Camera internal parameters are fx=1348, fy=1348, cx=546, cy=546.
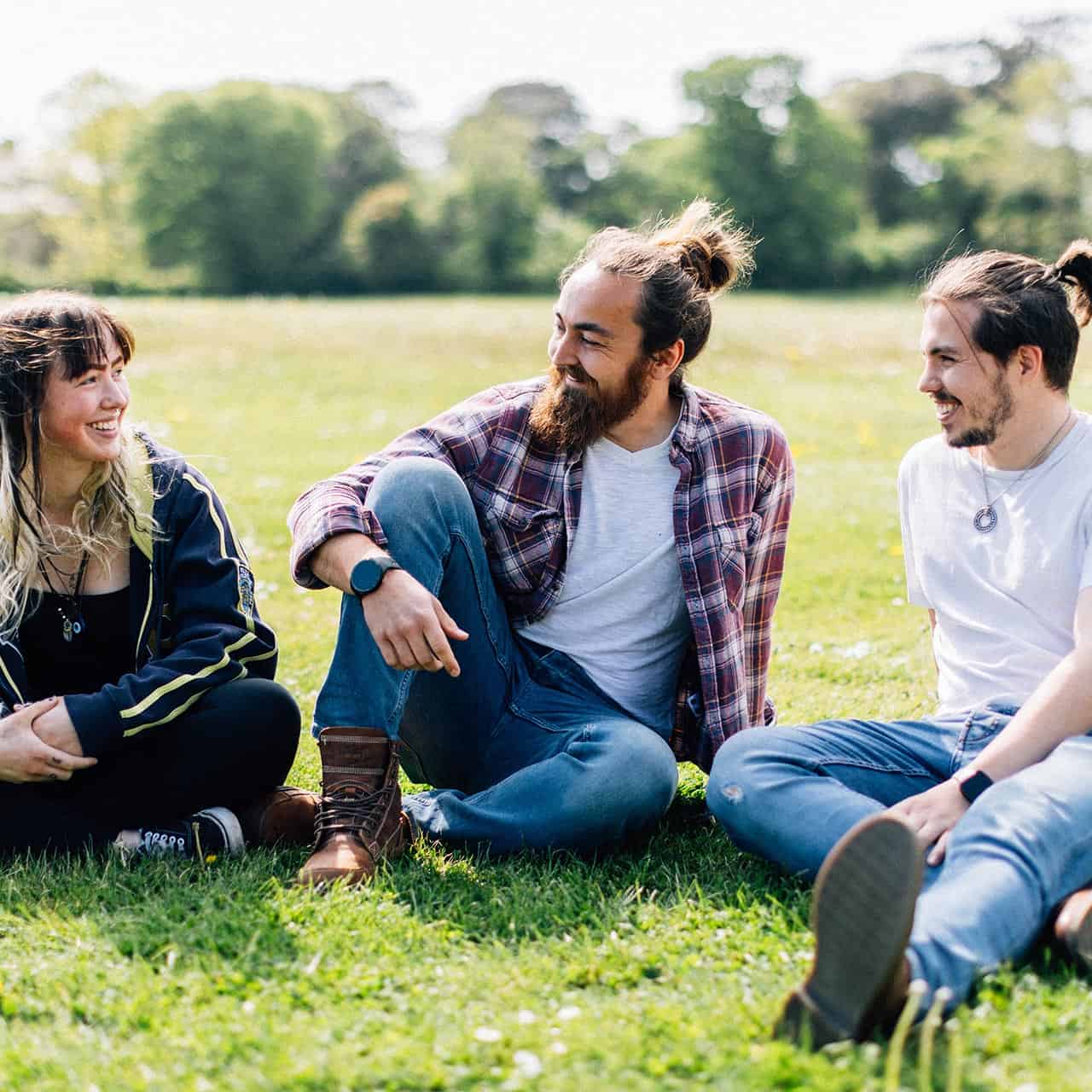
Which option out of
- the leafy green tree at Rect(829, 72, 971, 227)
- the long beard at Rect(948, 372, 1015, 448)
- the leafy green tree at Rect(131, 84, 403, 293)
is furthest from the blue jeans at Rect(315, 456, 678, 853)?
the leafy green tree at Rect(829, 72, 971, 227)

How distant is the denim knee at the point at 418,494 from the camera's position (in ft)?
12.6

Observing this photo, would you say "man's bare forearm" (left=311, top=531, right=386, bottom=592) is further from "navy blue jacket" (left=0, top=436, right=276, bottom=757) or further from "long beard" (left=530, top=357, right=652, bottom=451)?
"long beard" (left=530, top=357, right=652, bottom=451)

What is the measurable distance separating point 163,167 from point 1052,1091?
69.6 metres

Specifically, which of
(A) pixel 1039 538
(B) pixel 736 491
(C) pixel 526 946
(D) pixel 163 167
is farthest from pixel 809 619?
(D) pixel 163 167

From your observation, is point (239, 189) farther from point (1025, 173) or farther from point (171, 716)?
point (171, 716)

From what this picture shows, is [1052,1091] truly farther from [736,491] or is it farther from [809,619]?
[809,619]

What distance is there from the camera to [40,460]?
403 centimetres

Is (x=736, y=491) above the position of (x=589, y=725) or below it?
above

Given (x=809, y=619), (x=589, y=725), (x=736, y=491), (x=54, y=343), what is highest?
(x=54, y=343)

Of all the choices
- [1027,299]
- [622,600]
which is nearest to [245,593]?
[622,600]

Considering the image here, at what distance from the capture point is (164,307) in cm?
2716

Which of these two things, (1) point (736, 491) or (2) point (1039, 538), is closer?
(2) point (1039, 538)

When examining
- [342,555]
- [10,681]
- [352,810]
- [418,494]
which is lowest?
[352,810]

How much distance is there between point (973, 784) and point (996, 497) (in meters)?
0.92
